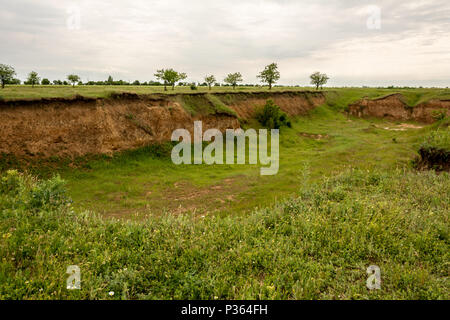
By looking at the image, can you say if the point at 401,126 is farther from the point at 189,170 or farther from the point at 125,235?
the point at 125,235

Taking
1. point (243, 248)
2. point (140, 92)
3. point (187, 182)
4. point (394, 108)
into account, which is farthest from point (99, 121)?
point (394, 108)

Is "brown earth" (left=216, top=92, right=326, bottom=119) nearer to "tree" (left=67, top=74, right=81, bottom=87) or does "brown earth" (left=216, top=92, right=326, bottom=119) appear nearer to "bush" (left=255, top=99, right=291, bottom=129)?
"bush" (left=255, top=99, right=291, bottom=129)

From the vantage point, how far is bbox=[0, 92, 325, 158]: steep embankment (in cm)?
1969

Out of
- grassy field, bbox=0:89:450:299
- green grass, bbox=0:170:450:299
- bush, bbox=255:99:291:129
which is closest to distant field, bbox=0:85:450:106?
bush, bbox=255:99:291:129

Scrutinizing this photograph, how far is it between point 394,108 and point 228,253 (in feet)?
224

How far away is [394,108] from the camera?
5950cm

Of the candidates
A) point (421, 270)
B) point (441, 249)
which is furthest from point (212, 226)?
point (441, 249)

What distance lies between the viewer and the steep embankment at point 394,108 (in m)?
55.0

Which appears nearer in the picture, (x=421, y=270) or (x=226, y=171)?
(x=421, y=270)

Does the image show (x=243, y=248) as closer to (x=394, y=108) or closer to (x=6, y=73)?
(x=6, y=73)

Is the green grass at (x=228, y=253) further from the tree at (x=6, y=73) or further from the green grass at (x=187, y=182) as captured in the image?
the tree at (x=6, y=73)

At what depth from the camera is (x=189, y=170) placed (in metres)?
24.4

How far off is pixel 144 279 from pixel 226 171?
19.0m
